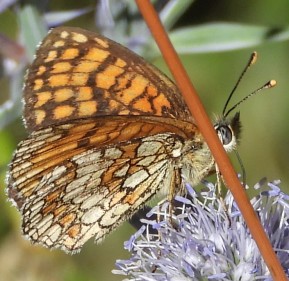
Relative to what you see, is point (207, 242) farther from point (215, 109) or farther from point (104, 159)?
point (215, 109)

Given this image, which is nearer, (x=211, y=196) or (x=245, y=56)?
(x=211, y=196)

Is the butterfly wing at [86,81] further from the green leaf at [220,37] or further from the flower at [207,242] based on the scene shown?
the green leaf at [220,37]

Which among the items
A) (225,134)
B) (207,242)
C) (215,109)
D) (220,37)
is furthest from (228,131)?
(215,109)

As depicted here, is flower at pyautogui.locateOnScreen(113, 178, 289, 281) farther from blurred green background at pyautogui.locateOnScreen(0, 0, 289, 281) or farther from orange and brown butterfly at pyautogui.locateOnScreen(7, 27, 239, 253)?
blurred green background at pyautogui.locateOnScreen(0, 0, 289, 281)

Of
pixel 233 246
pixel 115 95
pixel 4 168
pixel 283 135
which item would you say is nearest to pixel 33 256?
pixel 4 168

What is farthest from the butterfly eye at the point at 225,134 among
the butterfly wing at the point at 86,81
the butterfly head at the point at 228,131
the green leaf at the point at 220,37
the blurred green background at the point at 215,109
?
the blurred green background at the point at 215,109

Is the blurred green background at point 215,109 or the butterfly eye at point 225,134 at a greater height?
the blurred green background at point 215,109

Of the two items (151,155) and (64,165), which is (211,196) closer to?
(151,155)
